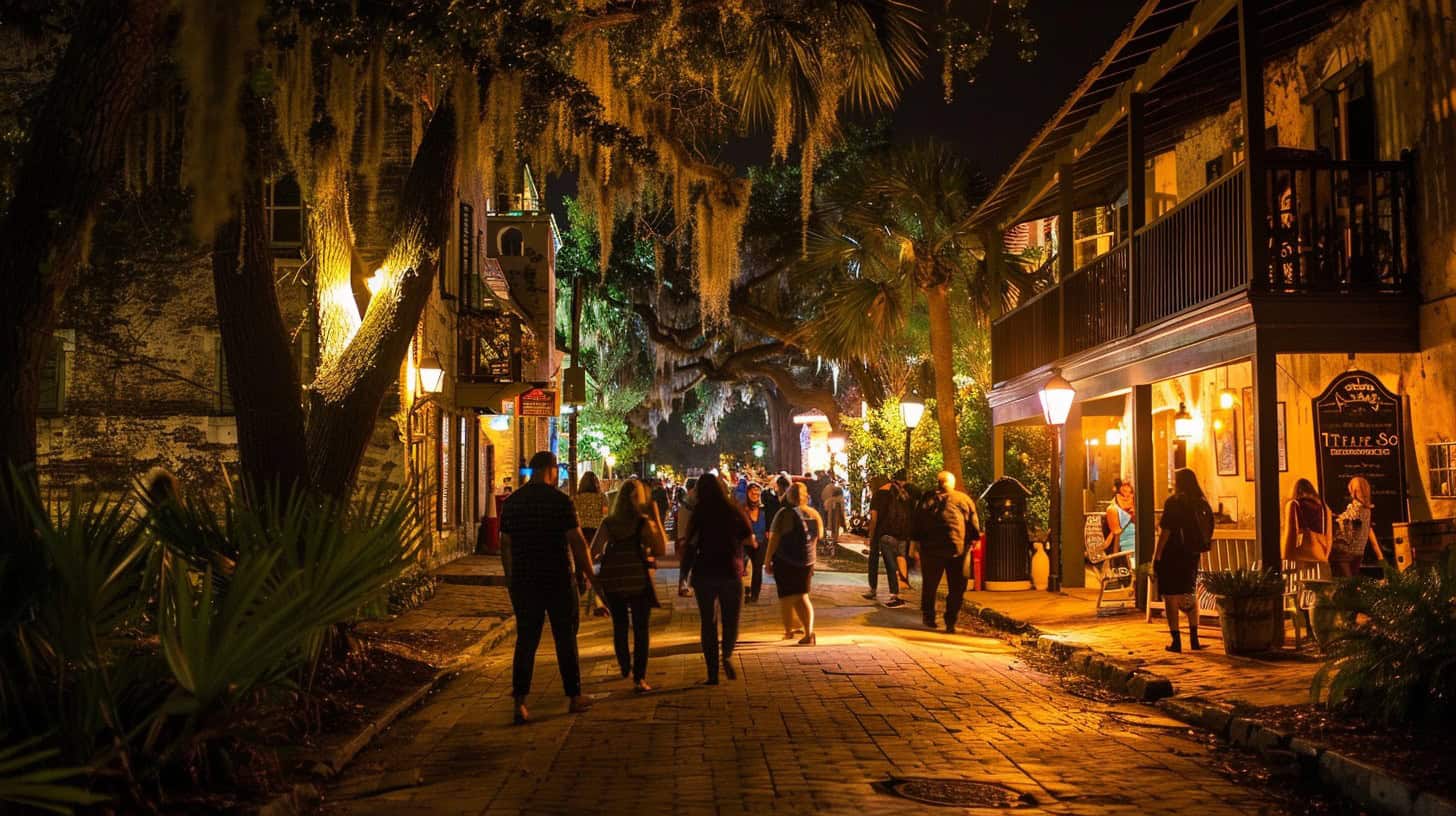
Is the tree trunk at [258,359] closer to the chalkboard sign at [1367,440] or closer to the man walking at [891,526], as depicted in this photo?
the man walking at [891,526]

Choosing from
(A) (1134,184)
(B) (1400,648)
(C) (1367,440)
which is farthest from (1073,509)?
(B) (1400,648)

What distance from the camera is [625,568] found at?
1116 cm

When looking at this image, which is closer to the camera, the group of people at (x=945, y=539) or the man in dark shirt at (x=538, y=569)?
the man in dark shirt at (x=538, y=569)

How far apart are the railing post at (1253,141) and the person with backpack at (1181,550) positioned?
203cm

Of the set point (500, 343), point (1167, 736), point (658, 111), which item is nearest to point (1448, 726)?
point (1167, 736)

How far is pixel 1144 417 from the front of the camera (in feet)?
53.6

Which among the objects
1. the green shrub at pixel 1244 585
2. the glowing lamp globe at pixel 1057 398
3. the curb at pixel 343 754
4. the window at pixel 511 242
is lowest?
the curb at pixel 343 754

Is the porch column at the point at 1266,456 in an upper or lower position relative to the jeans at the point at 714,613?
upper

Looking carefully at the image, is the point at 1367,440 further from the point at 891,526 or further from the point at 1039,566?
the point at 1039,566

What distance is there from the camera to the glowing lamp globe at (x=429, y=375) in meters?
22.6

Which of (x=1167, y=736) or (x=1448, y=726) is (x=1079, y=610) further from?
(x=1448, y=726)

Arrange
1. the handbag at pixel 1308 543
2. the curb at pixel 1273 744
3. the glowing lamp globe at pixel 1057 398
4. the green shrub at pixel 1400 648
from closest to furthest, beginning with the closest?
the curb at pixel 1273 744 → the green shrub at pixel 1400 648 → the handbag at pixel 1308 543 → the glowing lamp globe at pixel 1057 398

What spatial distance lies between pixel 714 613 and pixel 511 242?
2278 centimetres

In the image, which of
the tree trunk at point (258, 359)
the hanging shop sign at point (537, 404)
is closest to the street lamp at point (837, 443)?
the hanging shop sign at point (537, 404)
